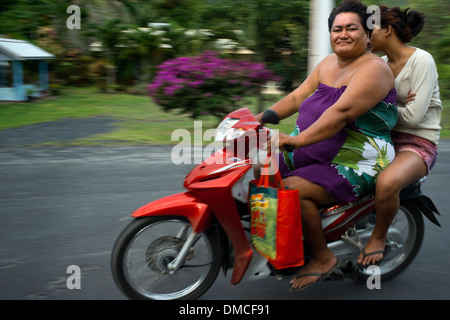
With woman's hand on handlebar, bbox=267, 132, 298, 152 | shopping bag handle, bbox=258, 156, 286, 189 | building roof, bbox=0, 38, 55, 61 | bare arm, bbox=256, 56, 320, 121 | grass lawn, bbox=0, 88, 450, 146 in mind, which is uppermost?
building roof, bbox=0, 38, 55, 61

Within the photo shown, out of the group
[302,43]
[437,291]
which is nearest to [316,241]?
[437,291]

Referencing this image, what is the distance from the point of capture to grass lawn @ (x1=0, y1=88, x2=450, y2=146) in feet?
27.4

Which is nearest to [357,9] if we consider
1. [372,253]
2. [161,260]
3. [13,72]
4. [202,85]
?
[372,253]

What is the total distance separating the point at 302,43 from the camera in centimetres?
1100

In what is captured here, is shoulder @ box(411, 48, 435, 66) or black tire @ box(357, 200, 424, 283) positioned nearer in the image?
shoulder @ box(411, 48, 435, 66)

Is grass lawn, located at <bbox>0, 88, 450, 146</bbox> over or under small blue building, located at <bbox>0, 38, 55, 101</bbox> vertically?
under

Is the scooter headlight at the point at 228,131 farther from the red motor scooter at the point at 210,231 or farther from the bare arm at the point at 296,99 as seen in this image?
the bare arm at the point at 296,99

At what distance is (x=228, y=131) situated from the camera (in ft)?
9.58

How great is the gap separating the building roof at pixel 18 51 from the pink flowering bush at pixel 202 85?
4784mm

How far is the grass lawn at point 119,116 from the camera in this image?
8.34m

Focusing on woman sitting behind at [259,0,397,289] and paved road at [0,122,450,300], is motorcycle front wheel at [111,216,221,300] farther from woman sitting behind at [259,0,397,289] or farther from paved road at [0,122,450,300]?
woman sitting behind at [259,0,397,289]

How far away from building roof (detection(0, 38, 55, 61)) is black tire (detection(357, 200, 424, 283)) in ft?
34.2

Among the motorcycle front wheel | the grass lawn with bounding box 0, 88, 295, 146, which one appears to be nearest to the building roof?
the grass lawn with bounding box 0, 88, 295, 146

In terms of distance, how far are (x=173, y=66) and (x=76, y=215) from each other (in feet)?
14.3
